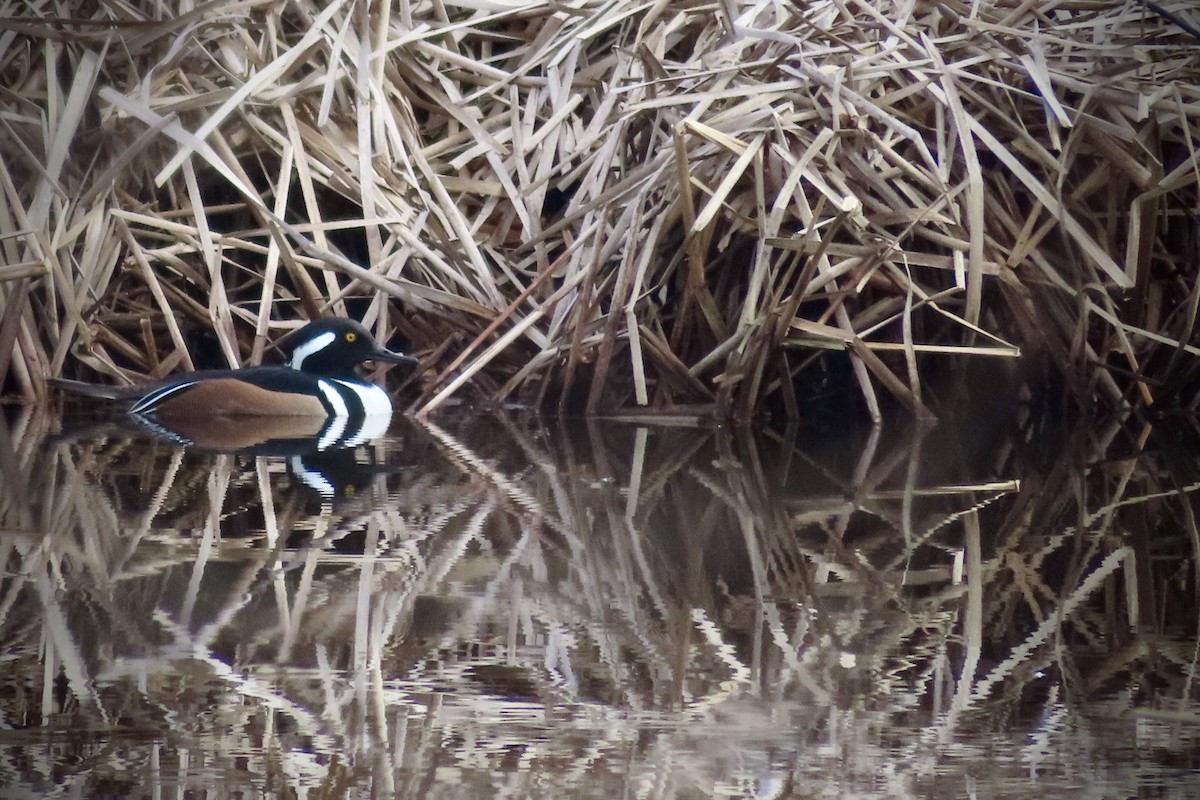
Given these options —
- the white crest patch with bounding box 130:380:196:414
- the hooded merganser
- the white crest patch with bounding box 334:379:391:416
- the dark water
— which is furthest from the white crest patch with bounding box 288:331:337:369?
the dark water

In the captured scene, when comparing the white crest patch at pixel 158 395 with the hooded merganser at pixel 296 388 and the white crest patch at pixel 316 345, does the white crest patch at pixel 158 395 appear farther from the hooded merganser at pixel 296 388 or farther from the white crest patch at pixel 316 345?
the white crest patch at pixel 316 345

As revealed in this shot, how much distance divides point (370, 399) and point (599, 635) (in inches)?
136

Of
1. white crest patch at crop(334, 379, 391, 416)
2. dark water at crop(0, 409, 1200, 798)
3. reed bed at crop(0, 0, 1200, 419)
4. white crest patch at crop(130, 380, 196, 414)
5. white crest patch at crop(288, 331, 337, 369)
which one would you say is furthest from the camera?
white crest patch at crop(288, 331, 337, 369)

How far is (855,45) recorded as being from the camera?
5.05 metres

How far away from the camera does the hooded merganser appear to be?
201 inches

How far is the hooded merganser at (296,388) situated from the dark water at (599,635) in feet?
4.87

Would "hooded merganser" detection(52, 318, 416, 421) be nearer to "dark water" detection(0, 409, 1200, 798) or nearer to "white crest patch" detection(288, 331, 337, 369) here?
"white crest patch" detection(288, 331, 337, 369)

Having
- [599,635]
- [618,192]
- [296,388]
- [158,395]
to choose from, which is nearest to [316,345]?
[296,388]

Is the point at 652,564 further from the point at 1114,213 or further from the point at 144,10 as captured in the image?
the point at 144,10

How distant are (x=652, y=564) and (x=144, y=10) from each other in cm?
422

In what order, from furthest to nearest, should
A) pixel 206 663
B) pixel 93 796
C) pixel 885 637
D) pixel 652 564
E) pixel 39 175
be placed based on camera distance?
pixel 39 175
pixel 652 564
pixel 885 637
pixel 206 663
pixel 93 796

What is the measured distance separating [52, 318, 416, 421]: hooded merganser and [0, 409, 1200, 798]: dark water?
58.4 inches

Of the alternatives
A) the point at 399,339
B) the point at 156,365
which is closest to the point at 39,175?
the point at 156,365

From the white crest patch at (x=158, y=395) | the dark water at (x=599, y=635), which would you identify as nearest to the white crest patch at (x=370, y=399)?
the white crest patch at (x=158, y=395)
